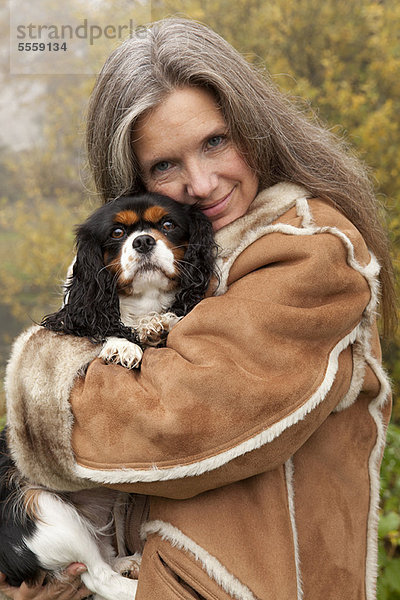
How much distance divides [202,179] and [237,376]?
0.78 meters

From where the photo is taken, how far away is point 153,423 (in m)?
1.74

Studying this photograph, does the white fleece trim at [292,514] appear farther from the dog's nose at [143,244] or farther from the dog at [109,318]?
the dog's nose at [143,244]

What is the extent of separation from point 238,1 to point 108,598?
4.85 m

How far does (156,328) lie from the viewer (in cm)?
241

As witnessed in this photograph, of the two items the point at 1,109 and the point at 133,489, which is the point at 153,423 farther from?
→ the point at 1,109

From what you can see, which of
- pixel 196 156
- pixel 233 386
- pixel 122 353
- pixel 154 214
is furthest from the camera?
pixel 154 214

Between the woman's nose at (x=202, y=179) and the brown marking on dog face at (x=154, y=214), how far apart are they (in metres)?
0.14

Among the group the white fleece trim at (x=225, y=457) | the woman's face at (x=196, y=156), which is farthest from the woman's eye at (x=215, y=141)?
the white fleece trim at (x=225, y=457)

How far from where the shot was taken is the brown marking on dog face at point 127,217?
2.36 meters

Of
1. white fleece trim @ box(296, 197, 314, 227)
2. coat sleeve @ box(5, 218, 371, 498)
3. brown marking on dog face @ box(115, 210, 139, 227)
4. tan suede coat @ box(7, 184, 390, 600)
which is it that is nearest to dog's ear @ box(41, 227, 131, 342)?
brown marking on dog face @ box(115, 210, 139, 227)

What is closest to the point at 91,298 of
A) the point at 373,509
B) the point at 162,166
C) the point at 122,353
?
the point at 122,353

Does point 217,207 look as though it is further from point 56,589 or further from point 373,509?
point 56,589

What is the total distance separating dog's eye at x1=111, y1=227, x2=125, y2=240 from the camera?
2.40 meters

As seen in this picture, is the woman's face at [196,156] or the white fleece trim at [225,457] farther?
the woman's face at [196,156]
